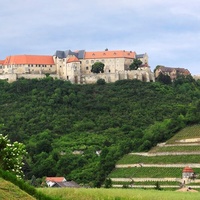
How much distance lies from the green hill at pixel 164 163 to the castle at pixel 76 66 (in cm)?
4459

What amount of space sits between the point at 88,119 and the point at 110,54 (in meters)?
24.4

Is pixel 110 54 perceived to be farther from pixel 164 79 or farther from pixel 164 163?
pixel 164 163

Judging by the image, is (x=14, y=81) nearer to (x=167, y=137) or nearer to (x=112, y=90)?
(x=112, y=90)

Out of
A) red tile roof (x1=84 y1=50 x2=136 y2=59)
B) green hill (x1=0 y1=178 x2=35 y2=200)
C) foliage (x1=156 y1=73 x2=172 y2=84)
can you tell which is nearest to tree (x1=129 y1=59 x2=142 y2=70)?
red tile roof (x1=84 y1=50 x2=136 y2=59)

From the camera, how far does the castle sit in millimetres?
122250

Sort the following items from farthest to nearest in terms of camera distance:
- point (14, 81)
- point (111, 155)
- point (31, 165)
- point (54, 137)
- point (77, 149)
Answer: point (14, 81) → point (54, 137) → point (77, 149) → point (31, 165) → point (111, 155)

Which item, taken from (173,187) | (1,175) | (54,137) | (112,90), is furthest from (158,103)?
(1,175)

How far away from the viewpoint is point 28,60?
419 feet

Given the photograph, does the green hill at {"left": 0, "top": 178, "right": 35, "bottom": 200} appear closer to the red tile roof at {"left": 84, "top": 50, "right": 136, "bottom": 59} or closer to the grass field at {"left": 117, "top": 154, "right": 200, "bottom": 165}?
the grass field at {"left": 117, "top": 154, "right": 200, "bottom": 165}

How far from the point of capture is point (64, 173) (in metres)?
82.3

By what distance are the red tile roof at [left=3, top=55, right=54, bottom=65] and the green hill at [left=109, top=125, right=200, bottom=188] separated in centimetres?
5300

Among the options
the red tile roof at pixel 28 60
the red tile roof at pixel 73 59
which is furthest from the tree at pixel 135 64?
the red tile roof at pixel 28 60

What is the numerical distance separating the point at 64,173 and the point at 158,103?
108ft

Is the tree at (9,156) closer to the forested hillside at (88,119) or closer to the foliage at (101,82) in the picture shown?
the forested hillside at (88,119)
